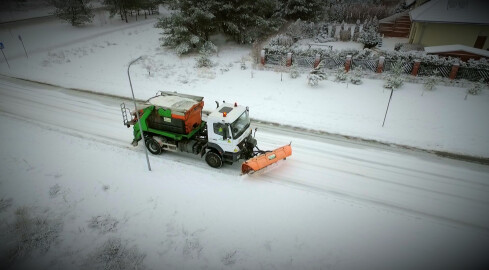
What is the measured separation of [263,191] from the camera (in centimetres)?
1010

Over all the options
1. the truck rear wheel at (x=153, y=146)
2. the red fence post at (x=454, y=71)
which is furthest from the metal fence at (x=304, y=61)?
the truck rear wheel at (x=153, y=146)

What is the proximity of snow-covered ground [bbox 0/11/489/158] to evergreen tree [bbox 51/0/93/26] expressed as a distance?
5.19m

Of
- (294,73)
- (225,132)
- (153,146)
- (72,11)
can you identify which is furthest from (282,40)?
(72,11)

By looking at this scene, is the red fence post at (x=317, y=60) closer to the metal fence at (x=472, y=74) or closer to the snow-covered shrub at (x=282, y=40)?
the snow-covered shrub at (x=282, y=40)

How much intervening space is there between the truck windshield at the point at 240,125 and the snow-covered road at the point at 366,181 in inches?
68.7

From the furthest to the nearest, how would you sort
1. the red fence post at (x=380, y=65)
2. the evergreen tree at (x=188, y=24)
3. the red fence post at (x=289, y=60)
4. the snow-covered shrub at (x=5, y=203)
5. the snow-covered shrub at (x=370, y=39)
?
the snow-covered shrub at (x=370, y=39) < the evergreen tree at (x=188, y=24) < the red fence post at (x=289, y=60) < the red fence post at (x=380, y=65) < the snow-covered shrub at (x=5, y=203)

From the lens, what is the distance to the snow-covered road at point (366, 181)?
325 inches

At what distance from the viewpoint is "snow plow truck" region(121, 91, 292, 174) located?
10219mm

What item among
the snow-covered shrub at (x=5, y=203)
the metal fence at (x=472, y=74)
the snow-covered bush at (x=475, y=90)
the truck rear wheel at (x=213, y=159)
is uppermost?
the metal fence at (x=472, y=74)

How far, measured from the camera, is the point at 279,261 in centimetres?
782

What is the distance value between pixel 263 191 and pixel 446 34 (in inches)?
976

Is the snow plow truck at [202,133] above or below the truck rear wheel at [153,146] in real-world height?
above

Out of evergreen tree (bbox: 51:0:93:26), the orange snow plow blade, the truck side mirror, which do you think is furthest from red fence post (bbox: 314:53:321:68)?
evergreen tree (bbox: 51:0:93:26)

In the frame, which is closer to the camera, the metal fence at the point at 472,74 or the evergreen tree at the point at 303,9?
the metal fence at the point at 472,74
